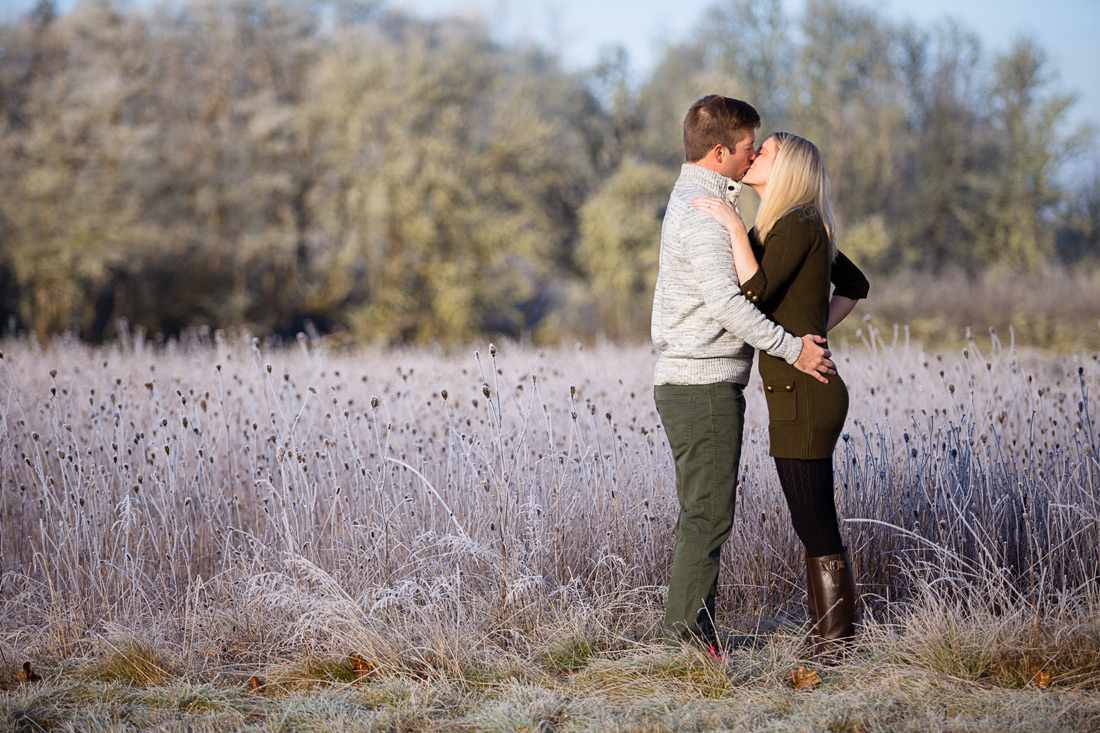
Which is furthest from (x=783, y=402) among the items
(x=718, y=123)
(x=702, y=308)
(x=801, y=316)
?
(x=718, y=123)

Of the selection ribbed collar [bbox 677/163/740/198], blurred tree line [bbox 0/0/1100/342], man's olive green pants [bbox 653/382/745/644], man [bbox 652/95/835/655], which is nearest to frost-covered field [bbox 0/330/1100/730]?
man's olive green pants [bbox 653/382/745/644]

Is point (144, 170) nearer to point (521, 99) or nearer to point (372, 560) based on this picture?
point (521, 99)

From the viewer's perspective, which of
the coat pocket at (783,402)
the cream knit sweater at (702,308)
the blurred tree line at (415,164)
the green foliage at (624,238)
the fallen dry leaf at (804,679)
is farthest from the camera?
the green foliage at (624,238)

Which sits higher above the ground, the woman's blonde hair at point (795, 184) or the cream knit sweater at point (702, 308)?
the woman's blonde hair at point (795, 184)

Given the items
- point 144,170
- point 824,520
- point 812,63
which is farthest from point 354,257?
point 824,520

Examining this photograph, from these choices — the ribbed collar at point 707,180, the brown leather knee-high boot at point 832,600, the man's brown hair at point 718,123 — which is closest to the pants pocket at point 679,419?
the brown leather knee-high boot at point 832,600

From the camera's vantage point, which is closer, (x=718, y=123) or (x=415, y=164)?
(x=718, y=123)

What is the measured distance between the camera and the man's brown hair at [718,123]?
9.70 ft

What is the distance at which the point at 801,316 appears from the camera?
9.84ft

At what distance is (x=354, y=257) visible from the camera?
20094 millimetres

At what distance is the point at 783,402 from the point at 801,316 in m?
0.30

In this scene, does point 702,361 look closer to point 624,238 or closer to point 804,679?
point 804,679

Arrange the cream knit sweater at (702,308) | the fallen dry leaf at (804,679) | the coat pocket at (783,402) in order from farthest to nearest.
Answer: the fallen dry leaf at (804,679) → the coat pocket at (783,402) → the cream knit sweater at (702,308)

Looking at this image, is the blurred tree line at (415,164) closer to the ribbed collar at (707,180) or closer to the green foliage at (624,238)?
the green foliage at (624,238)
